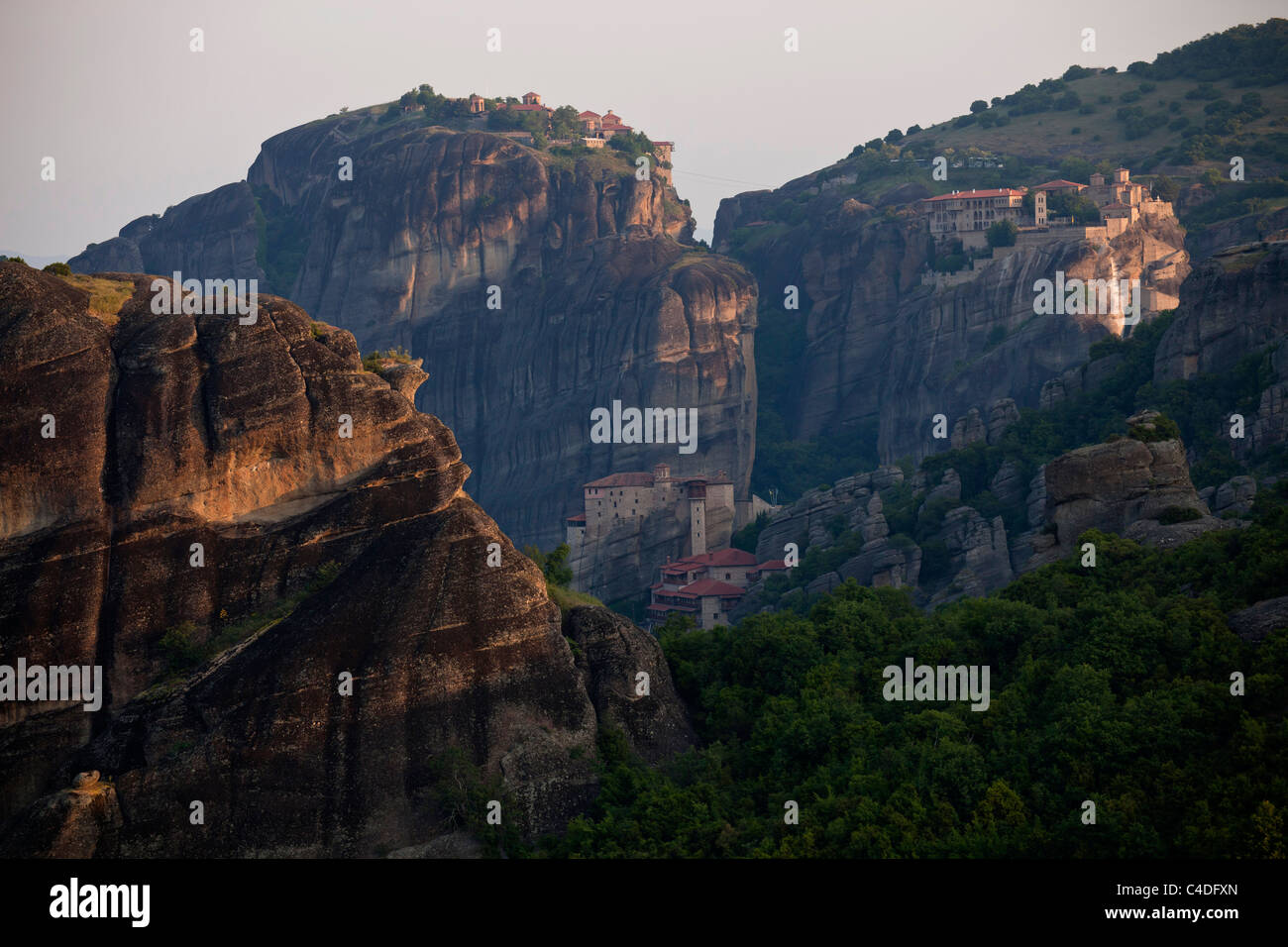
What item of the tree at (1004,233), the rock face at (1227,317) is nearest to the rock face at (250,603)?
the rock face at (1227,317)

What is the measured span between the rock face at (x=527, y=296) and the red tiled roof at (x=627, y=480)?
12049 mm

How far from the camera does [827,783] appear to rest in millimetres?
51625

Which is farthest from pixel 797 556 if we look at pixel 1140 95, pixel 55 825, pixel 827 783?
pixel 1140 95

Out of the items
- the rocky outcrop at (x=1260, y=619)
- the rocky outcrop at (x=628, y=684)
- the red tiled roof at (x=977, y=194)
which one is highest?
the red tiled roof at (x=977, y=194)

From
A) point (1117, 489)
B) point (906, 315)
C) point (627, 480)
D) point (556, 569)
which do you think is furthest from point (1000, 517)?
point (906, 315)

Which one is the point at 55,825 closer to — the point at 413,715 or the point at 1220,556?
the point at 413,715

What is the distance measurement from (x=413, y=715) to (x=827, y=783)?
11618 millimetres

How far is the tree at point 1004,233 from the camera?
137 metres

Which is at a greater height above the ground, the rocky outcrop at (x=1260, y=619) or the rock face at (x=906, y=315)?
the rock face at (x=906, y=315)

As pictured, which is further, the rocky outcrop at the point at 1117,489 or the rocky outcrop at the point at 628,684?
the rocky outcrop at the point at 1117,489

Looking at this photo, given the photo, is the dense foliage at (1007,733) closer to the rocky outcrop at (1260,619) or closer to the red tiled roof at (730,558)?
the rocky outcrop at (1260,619)

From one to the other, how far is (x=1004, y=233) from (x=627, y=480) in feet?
119

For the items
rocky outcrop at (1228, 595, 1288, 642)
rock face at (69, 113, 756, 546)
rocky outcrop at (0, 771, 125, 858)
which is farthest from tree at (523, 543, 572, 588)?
rock face at (69, 113, 756, 546)

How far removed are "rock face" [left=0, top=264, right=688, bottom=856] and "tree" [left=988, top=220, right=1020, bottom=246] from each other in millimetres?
89651
